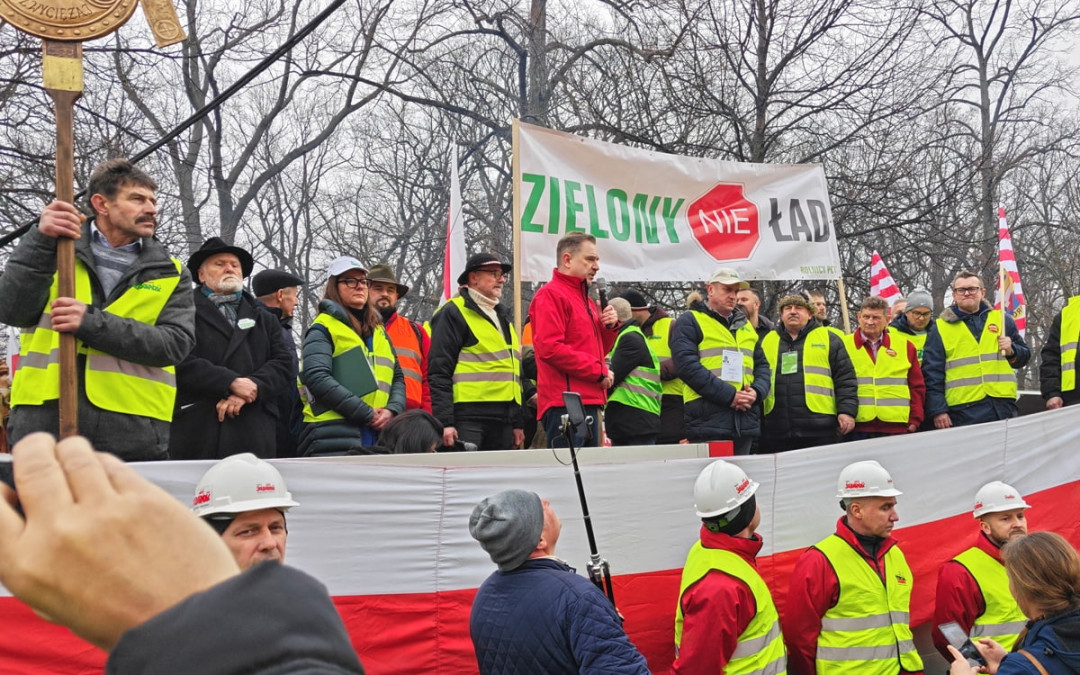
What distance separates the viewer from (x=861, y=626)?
17.3ft

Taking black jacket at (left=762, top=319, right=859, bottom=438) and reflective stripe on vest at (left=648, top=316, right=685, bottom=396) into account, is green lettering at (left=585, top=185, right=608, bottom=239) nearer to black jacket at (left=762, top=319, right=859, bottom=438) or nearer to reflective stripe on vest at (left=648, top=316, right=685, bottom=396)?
reflective stripe on vest at (left=648, top=316, right=685, bottom=396)

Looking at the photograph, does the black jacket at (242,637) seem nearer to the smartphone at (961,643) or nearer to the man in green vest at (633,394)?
the smartphone at (961,643)

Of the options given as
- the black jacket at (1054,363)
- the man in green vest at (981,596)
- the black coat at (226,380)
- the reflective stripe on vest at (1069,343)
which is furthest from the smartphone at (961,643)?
the black jacket at (1054,363)

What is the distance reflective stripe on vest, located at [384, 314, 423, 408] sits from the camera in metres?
7.62

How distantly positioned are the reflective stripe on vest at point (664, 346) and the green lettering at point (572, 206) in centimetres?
113

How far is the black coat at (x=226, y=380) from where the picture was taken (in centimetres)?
557

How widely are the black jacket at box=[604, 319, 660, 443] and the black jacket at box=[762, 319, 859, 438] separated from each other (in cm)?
131

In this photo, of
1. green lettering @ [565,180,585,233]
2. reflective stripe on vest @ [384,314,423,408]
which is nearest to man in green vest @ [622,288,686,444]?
green lettering @ [565,180,585,233]

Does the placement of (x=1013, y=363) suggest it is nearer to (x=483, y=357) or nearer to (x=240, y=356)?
(x=483, y=357)

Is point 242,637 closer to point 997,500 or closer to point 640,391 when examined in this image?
point 997,500

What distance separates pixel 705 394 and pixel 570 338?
1564 mm

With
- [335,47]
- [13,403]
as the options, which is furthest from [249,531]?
[335,47]

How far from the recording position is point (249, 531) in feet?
12.0

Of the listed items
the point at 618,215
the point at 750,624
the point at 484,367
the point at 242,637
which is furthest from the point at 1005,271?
the point at 242,637
